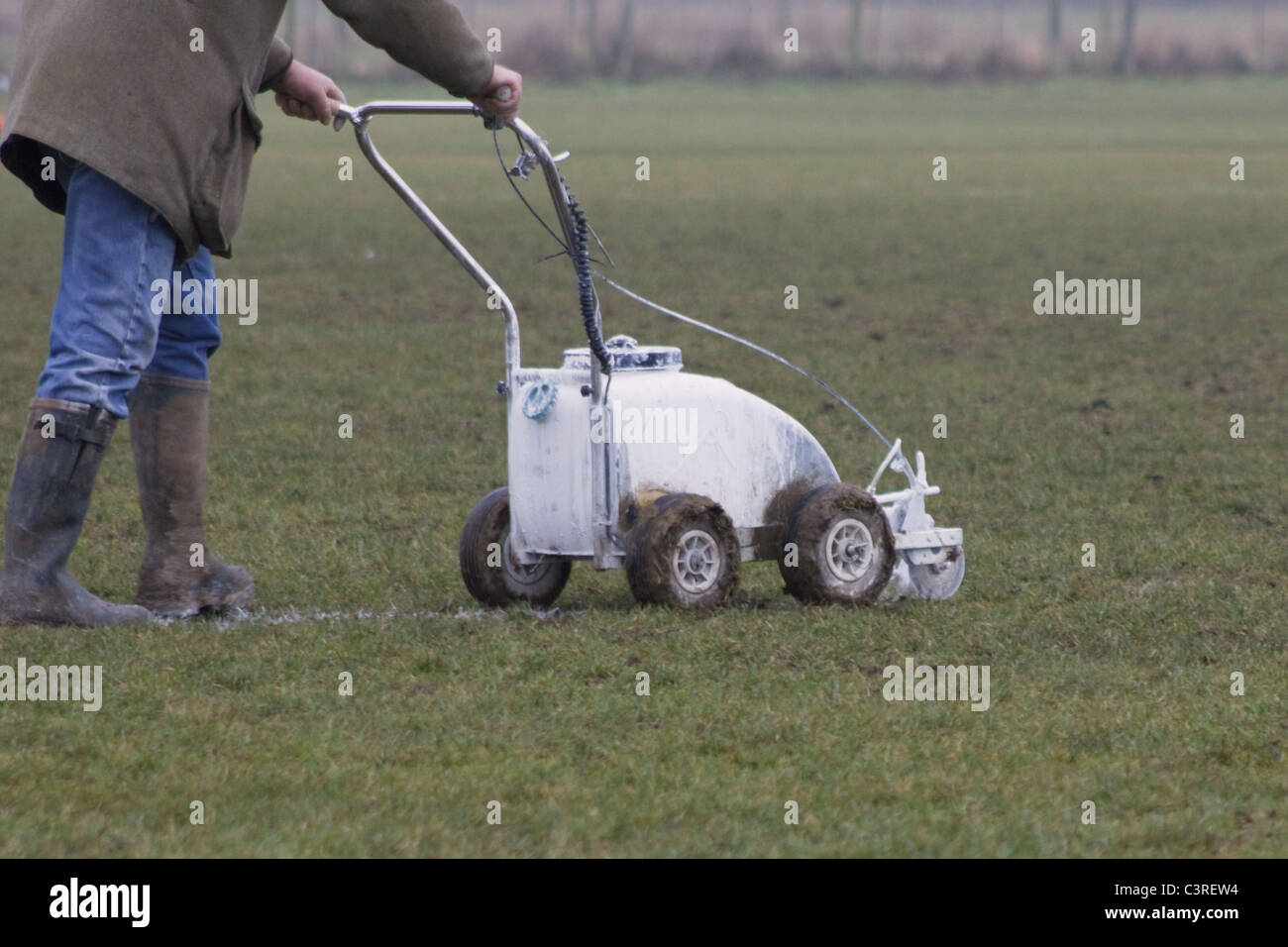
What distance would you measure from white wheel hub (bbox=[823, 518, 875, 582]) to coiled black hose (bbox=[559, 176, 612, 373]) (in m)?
0.71

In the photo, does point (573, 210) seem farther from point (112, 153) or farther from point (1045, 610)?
point (1045, 610)

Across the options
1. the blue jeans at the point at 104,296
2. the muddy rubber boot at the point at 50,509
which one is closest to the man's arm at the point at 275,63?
the blue jeans at the point at 104,296

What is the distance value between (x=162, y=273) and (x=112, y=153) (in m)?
0.30

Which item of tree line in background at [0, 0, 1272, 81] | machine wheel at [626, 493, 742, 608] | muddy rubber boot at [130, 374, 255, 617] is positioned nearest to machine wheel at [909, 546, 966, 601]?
machine wheel at [626, 493, 742, 608]

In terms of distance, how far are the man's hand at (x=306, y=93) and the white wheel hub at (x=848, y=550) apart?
1.60 meters

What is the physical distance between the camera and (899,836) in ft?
11.2

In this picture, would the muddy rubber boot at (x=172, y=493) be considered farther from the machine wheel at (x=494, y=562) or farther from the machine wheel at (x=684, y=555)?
the machine wheel at (x=684, y=555)

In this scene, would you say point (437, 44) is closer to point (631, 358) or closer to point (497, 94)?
point (497, 94)

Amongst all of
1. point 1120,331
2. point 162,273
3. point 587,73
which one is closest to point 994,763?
point 162,273

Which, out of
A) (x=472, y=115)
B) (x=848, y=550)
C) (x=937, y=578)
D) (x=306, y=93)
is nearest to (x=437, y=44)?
(x=472, y=115)

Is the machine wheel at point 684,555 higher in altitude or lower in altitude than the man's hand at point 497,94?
lower

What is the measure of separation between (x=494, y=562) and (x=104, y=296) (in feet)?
3.84

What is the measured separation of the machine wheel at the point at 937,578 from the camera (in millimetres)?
5285

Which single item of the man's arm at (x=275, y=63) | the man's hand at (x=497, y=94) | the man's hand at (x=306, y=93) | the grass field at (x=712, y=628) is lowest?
the grass field at (x=712, y=628)
